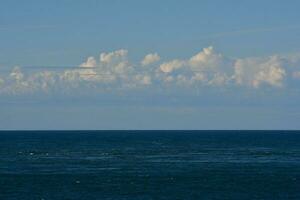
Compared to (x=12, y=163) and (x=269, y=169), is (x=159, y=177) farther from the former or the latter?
(x=12, y=163)

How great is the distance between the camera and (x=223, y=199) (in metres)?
85.9

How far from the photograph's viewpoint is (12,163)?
14138 centimetres

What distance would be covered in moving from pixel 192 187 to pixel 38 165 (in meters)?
45.9

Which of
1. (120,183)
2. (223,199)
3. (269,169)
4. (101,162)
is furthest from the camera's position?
(101,162)

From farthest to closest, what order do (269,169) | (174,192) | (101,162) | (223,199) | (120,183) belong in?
(101,162)
(269,169)
(120,183)
(174,192)
(223,199)

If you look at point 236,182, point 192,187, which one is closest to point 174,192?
point 192,187

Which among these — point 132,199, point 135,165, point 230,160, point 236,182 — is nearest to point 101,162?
point 135,165

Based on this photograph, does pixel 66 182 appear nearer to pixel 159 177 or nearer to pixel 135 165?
pixel 159 177

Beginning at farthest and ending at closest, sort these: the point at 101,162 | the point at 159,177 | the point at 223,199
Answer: the point at 101,162, the point at 159,177, the point at 223,199

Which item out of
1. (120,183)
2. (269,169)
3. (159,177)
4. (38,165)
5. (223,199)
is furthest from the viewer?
(38,165)

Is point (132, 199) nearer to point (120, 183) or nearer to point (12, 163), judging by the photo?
point (120, 183)

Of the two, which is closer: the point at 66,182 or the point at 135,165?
the point at 66,182

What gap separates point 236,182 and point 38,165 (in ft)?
151

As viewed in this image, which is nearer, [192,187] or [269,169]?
[192,187]
